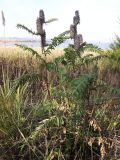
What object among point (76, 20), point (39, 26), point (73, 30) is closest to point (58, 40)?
point (39, 26)

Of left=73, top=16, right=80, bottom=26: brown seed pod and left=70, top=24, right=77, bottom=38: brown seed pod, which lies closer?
left=70, top=24, right=77, bottom=38: brown seed pod

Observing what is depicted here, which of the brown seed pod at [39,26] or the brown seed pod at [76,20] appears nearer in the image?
the brown seed pod at [39,26]

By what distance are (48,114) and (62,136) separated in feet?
1.91

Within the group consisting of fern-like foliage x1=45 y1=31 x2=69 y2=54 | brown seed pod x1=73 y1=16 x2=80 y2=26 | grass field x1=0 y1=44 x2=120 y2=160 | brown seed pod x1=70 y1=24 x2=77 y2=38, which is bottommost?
grass field x1=0 y1=44 x2=120 y2=160

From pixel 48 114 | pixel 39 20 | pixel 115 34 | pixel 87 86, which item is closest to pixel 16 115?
pixel 48 114

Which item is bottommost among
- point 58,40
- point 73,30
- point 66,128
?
point 66,128

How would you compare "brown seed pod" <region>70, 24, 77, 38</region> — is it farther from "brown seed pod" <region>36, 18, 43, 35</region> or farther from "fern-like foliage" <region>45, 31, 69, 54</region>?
"fern-like foliage" <region>45, 31, 69, 54</region>

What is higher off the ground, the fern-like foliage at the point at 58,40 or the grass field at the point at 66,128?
the fern-like foliage at the point at 58,40

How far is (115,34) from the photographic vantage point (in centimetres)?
1112

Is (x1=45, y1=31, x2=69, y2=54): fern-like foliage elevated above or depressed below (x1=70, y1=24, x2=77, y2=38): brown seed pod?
below

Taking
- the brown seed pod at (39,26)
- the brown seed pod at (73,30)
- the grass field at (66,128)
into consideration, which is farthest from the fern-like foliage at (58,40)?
the brown seed pod at (73,30)

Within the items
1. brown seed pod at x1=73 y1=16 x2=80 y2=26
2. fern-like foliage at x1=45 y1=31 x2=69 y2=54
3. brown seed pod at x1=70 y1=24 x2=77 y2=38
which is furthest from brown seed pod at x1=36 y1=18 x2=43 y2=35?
fern-like foliage at x1=45 y1=31 x2=69 y2=54

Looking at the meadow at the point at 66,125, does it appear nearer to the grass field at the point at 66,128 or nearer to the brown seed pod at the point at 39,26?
the grass field at the point at 66,128

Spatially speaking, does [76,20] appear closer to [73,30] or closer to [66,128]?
[73,30]
